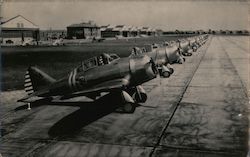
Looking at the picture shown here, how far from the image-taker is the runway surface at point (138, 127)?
877 cm

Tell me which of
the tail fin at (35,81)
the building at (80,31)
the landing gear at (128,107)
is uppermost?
the building at (80,31)

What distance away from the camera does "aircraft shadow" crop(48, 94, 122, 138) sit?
10711 mm

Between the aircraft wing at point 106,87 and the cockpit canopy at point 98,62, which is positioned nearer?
the aircraft wing at point 106,87

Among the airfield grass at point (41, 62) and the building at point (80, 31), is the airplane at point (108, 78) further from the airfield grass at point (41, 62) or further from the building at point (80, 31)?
the building at point (80, 31)

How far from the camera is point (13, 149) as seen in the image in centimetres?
914

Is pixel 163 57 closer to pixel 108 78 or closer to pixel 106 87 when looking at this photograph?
pixel 108 78

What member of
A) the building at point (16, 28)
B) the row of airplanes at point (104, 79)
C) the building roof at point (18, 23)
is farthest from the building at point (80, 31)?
the row of airplanes at point (104, 79)

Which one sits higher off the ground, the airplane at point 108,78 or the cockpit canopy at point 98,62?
the cockpit canopy at point 98,62

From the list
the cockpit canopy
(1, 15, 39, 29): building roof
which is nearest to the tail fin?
the cockpit canopy

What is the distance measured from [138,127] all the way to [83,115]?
2.89 m

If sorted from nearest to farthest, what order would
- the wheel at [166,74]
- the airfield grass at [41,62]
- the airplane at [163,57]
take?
→ the airplane at [163,57] < the wheel at [166,74] < the airfield grass at [41,62]

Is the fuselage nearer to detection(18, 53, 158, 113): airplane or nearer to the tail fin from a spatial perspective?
detection(18, 53, 158, 113): airplane

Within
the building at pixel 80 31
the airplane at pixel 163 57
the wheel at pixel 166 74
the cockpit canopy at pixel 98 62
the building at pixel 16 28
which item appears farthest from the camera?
the building at pixel 80 31

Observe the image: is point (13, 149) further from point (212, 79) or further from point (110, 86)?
point (212, 79)
